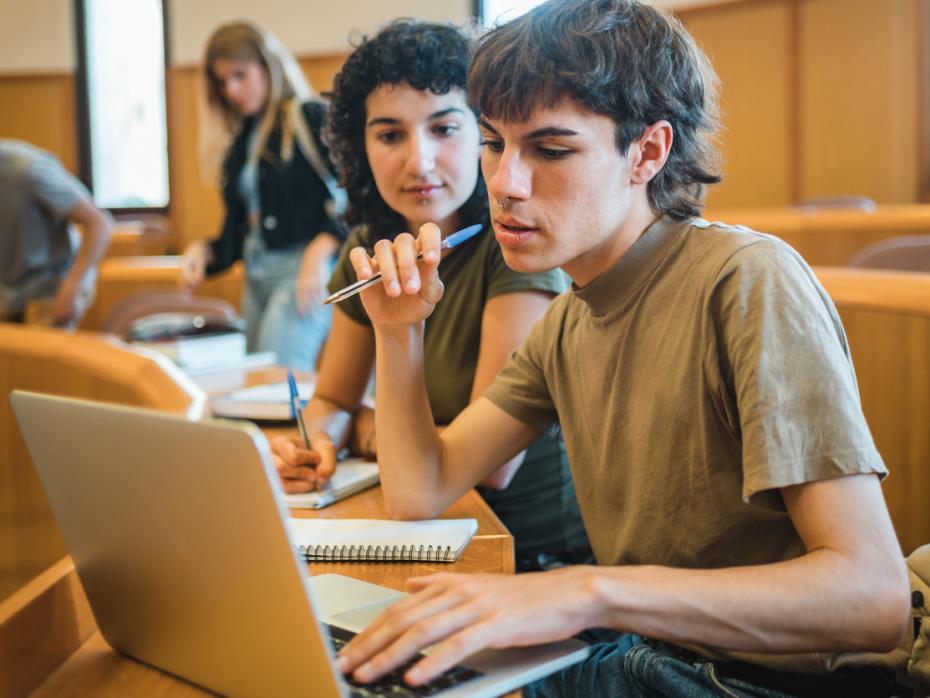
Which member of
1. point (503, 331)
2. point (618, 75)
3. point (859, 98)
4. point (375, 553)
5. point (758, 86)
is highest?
point (758, 86)

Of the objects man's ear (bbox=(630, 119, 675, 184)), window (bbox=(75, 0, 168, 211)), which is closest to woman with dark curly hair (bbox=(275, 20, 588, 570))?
man's ear (bbox=(630, 119, 675, 184))

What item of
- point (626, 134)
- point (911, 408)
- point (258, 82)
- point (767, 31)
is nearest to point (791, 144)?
point (767, 31)

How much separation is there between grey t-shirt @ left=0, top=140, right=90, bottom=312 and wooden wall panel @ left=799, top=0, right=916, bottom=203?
569 centimetres

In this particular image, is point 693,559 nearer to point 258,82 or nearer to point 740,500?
point 740,500

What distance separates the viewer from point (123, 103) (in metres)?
10.8

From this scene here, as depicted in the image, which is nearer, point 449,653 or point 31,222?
point 449,653

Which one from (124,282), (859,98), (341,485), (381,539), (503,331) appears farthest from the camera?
(859,98)

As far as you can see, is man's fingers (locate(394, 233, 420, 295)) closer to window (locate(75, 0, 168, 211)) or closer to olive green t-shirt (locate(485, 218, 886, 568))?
olive green t-shirt (locate(485, 218, 886, 568))

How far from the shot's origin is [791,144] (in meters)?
8.05

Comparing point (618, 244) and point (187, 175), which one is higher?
point (187, 175)

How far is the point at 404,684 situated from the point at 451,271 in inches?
41.7

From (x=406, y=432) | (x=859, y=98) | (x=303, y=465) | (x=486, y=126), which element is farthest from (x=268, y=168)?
(x=859, y=98)

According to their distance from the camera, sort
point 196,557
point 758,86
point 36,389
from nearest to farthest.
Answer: point 196,557
point 36,389
point 758,86

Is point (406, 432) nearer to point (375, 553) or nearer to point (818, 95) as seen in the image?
point (375, 553)
